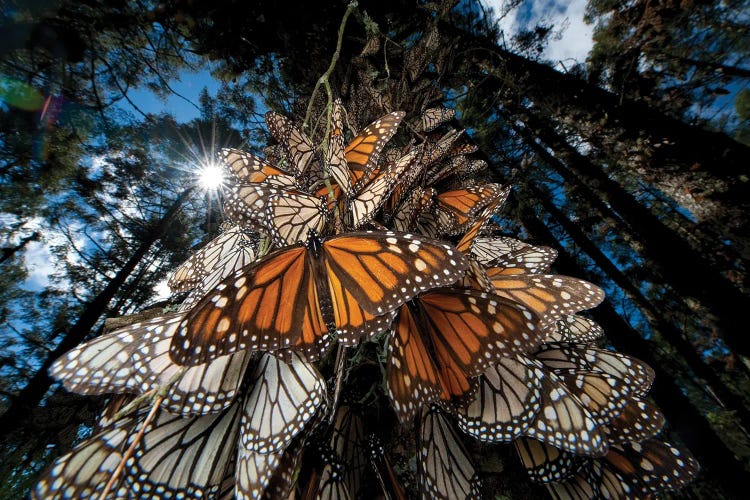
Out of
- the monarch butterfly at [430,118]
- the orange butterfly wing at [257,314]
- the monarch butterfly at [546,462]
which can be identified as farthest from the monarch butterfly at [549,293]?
the monarch butterfly at [430,118]

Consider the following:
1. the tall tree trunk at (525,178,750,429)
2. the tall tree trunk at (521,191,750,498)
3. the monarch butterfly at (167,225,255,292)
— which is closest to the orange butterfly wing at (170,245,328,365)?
the monarch butterfly at (167,225,255,292)

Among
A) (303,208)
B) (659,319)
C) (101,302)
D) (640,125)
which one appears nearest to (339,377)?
(303,208)

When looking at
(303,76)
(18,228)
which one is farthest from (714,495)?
(18,228)

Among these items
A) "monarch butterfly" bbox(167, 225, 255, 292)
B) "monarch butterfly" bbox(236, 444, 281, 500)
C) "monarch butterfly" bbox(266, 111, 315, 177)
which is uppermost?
"monarch butterfly" bbox(266, 111, 315, 177)

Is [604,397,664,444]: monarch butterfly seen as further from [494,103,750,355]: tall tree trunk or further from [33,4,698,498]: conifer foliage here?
[494,103,750,355]: tall tree trunk

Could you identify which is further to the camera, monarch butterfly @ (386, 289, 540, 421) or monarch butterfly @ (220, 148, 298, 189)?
monarch butterfly @ (220, 148, 298, 189)

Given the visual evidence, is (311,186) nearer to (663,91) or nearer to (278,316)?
(278,316)

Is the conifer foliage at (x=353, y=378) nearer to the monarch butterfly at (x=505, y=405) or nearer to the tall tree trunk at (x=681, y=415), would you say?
the monarch butterfly at (x=505, y=405)
